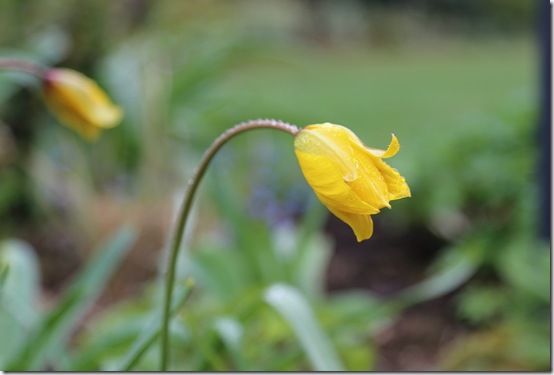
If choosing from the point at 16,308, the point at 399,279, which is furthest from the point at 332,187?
the point at 399,279

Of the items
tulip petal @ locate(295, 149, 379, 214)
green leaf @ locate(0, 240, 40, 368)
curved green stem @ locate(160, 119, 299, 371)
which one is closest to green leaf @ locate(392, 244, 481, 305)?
green leaf @ locate(0, 240, 40, 368)

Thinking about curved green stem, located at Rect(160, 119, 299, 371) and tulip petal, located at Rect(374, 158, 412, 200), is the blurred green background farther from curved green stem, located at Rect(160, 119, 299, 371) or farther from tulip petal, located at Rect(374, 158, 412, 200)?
tulip petal, located at Rect(374, 158, 412, 200)

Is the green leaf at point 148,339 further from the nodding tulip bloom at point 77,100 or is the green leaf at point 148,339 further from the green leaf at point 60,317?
the nodding tulip bloom at point 77,100

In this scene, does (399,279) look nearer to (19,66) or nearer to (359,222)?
(19,66)

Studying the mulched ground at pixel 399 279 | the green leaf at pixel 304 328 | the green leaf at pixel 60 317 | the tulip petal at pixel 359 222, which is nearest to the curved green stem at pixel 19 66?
the green leaf at pixel 60 317

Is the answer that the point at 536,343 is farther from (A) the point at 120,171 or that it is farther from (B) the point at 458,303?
(A) the point at 120,171
